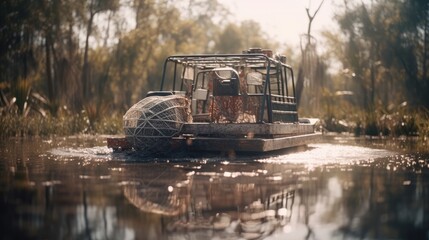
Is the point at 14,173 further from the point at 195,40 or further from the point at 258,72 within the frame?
the point at 195,40

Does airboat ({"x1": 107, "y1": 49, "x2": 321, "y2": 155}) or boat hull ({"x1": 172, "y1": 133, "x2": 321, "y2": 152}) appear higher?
airboat ({"x1": 107, "y1": 49, "x2": 321, "y2": 155})

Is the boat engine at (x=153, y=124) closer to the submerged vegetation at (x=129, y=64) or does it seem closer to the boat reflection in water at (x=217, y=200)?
the boat reflection in water at (x=217, y=200)

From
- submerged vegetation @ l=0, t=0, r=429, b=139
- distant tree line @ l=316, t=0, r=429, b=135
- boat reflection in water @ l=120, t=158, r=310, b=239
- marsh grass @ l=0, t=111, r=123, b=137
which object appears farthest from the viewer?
distant tree line @ l=316, t=0, r=429, b=135

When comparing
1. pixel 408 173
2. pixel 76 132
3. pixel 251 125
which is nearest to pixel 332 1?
pixel 76 132

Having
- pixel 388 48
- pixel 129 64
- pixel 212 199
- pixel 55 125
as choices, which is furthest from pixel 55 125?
pixel 129 64

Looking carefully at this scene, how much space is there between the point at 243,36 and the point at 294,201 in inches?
2873

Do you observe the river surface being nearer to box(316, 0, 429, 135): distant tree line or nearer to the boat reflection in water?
the boat reflection in water

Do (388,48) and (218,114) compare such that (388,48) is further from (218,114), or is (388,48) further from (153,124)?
(153,124)

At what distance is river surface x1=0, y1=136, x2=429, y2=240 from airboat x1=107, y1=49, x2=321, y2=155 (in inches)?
51.8

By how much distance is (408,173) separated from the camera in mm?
10219

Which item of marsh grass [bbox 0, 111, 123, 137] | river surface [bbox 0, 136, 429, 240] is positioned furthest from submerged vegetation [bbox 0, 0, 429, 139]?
river surface [bbox 0, 136, 429, 240]

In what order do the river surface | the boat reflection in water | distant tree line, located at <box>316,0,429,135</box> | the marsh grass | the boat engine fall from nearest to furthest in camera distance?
the river surface, the boat reflection in water, the boat engine, the marsh grass, distant tree line, located at <box>316,0,429,135</box>

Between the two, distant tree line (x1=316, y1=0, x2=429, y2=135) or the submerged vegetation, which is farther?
distant tree line (x1=316, y1=0, x2=429, y2=135)

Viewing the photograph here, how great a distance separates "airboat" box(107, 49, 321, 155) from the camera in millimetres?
13242
